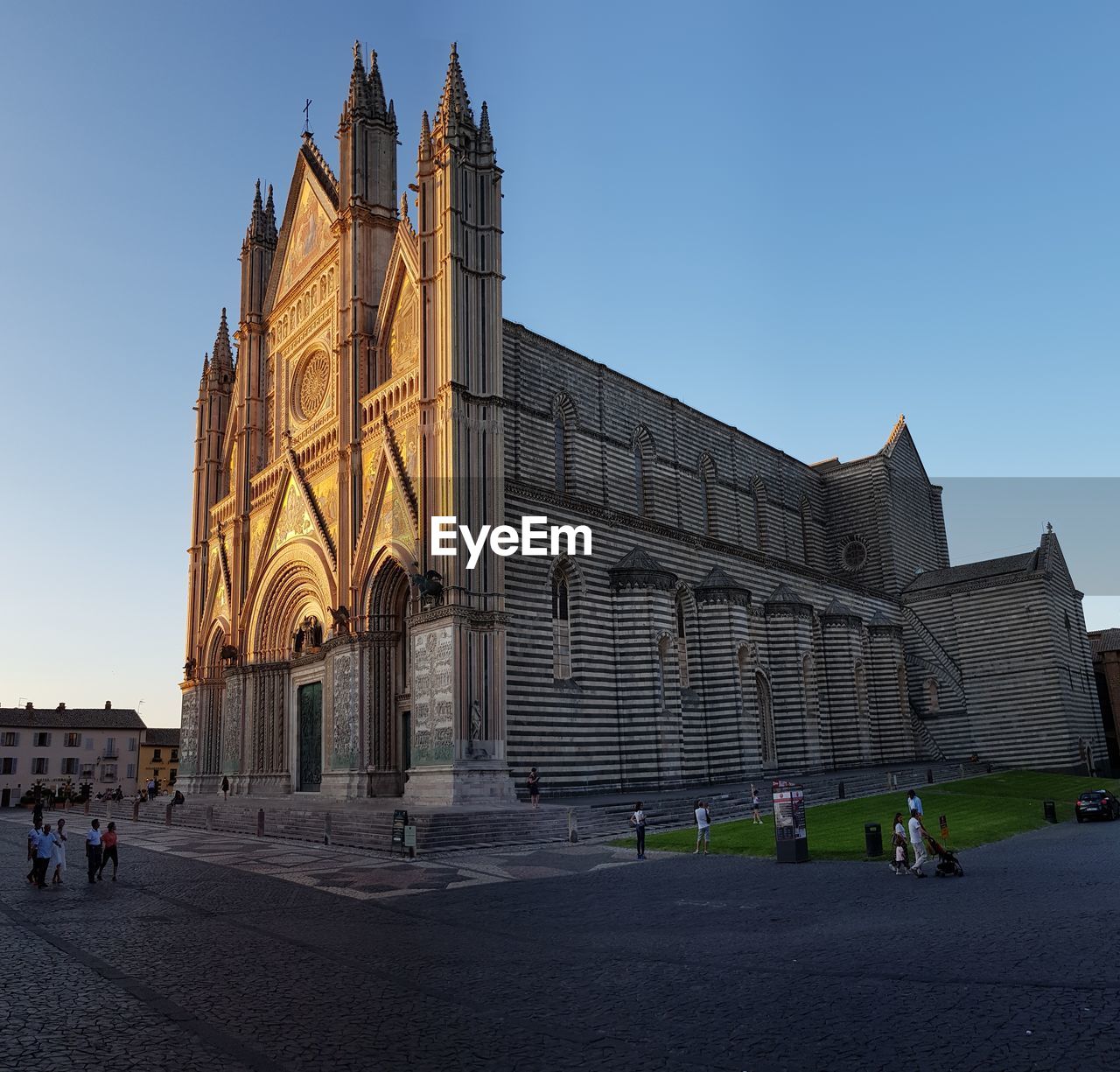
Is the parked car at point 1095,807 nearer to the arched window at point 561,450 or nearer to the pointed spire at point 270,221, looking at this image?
the arched window at point 561,450

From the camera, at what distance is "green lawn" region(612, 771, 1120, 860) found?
22308 mm

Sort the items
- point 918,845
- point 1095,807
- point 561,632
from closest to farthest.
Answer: point 918,845 → point 1095,807 → point 561,632

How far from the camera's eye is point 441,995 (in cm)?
914

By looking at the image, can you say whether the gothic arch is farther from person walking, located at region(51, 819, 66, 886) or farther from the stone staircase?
person walking, located at region(51, 819, 66, 886)

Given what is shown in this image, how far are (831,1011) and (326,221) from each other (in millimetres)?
38830

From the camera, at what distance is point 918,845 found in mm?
17312

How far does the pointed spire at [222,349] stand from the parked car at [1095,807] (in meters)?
41.0

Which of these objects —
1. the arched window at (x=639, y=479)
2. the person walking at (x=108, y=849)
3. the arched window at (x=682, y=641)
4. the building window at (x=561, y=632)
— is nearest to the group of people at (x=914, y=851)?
the person walking at (x=108, y=849)

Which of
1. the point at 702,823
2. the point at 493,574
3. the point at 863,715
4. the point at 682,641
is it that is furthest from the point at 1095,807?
the point at 863,715

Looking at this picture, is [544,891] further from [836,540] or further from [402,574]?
[836,540]

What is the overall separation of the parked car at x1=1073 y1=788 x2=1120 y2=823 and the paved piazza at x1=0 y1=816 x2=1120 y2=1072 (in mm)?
10517

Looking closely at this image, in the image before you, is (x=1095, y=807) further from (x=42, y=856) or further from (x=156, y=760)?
(x=156, y=760)

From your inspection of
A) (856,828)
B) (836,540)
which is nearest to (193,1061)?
(856,828)

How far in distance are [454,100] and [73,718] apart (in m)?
67.5
